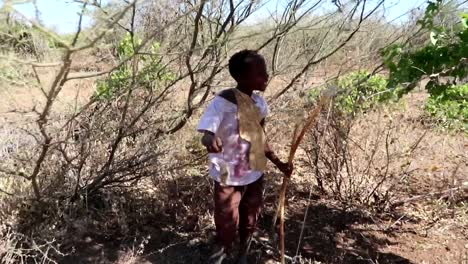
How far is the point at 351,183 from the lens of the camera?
398cm

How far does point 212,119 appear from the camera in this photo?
2.89 m

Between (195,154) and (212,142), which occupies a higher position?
(212,142)

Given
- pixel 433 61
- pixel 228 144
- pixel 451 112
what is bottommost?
pixel 451 112

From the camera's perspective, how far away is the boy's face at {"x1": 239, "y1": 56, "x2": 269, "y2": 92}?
2916 mm

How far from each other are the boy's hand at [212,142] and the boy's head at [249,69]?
0.33 m

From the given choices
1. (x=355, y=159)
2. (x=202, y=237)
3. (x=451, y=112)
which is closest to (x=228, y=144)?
(x=202, y=237)

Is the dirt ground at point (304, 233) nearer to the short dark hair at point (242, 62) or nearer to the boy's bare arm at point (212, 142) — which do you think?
the boy's bare arm at point (212, 142)

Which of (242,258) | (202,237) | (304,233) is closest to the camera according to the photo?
(242,258)

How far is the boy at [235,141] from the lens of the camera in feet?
9.57

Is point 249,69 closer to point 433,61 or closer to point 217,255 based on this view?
point 433,61

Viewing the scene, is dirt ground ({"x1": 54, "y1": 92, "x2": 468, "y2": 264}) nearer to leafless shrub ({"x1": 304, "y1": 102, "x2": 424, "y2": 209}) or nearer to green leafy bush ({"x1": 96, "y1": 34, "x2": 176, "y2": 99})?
leafless shrub ({"x1": 304, "y1": 102, "x2": 424, "y2": 209})

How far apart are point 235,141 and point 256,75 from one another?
0.35 metres

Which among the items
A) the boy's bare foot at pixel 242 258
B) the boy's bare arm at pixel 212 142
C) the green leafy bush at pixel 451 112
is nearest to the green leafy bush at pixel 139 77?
the boy's bare arm at pixel 212 142

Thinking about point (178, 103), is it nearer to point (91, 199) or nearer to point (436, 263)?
point (91, 199)
